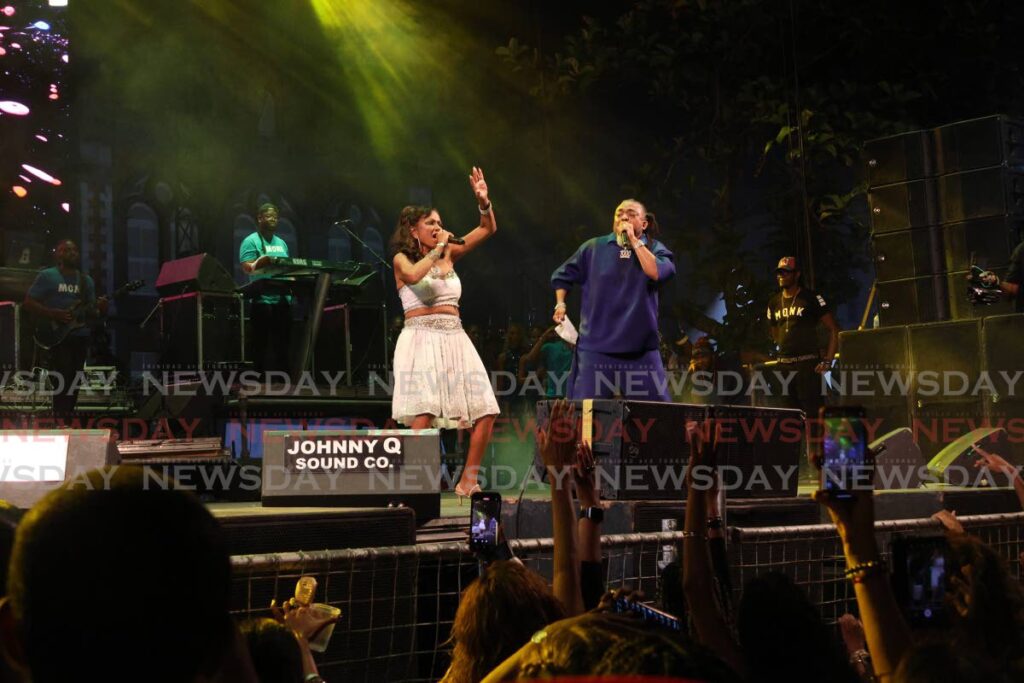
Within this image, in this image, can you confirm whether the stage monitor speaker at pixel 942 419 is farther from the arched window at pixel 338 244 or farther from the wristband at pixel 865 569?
the arched window at pixel 338 244

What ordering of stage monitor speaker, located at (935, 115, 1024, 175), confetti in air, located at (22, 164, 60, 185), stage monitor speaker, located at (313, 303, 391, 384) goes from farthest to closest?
confetti in air, located at (22, 164, 60, 185) → stage monitor speaker, located at (313, 303, 391, 384) → stage monitor speaker, located at (935, 115, 1024, 175)

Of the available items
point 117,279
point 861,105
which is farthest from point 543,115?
point 117,279

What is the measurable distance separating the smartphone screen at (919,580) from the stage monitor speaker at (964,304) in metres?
5.76

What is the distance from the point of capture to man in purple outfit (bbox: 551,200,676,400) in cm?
571

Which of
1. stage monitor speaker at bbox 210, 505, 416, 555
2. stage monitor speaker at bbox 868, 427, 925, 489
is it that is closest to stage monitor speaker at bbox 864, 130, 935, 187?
stage monitor speaker at bbox 868, 427, 925, 489

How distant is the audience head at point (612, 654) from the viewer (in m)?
1.02

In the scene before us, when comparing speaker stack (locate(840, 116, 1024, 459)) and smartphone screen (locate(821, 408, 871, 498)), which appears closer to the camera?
smartphone screen (locate(821, 408, 871, 498))

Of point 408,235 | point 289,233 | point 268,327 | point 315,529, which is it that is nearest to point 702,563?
point 315,529

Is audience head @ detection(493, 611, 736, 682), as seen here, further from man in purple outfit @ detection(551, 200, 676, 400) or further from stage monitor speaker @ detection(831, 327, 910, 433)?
stage monitor speaker @ detection(831, 327, 910, 433)

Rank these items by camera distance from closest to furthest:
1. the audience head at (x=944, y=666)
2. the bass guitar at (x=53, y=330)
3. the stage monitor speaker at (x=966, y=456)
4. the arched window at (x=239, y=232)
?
the audience head at (x=944, y=666) → the stage monitor speaker at (x=966, y=456) → the bass guitar at (x=53, y=330) → the arched window at (x=239, y=232)

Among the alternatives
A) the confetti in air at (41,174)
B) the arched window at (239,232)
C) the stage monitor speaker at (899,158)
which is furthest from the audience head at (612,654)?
the arched window at (239,232)

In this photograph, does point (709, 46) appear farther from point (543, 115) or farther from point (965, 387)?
point (965, 387)

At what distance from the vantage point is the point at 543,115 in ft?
40.5

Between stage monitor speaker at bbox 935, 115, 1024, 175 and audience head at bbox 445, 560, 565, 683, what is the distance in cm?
652
